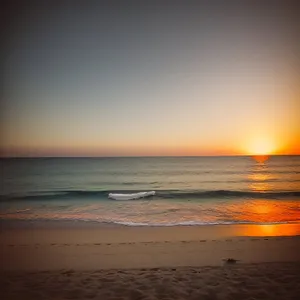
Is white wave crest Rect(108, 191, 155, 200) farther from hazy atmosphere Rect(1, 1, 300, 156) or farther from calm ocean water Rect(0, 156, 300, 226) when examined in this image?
hazy atmosphere Rect(1, 1, 300, 156)

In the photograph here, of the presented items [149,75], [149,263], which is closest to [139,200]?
[149,75]

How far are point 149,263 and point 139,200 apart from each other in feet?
14.0

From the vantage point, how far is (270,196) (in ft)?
23.3

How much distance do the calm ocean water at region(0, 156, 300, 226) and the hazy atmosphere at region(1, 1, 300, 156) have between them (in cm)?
92

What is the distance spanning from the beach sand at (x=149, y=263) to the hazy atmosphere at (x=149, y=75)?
1.01m

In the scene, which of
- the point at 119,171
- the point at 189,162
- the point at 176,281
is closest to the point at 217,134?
the point at 176,281

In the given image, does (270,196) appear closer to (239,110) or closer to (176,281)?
(239,110)

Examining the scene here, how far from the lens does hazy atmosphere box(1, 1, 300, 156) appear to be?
12.1ft

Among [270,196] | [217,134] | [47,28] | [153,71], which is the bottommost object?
[270,196]

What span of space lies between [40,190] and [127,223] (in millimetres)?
4356

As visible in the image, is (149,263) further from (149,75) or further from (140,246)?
(149,75)

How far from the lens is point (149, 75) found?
15.1ft

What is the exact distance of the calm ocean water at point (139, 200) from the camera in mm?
4617

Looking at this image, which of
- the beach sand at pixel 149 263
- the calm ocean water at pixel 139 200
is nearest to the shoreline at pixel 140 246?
the beach sand at pixel 149 263
